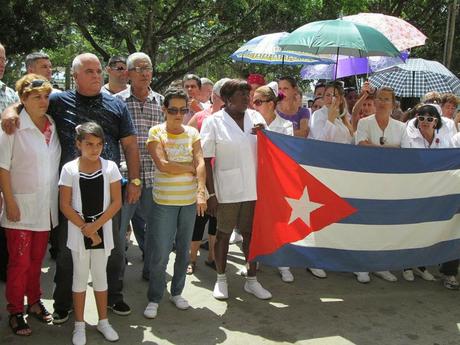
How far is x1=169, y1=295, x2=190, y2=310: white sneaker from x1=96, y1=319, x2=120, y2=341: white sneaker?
0.65 m

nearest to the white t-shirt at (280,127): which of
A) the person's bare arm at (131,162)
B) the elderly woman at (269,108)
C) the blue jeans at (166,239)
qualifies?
the elderly woman at (269,108)

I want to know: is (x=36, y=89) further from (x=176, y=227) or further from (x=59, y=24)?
(x=59, y=24)

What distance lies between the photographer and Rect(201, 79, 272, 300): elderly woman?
4.04 metres

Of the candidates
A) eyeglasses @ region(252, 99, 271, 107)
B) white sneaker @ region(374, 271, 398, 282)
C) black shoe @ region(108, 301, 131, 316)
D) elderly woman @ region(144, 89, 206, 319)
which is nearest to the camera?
elderly woman @ region(144, 89, 206, 319)

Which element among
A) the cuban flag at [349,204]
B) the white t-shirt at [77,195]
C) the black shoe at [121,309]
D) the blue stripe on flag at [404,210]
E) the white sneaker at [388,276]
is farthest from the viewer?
the white sneaker at [388,276]

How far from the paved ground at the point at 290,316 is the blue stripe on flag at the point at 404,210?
75 cm

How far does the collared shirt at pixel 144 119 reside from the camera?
4219 millimetres

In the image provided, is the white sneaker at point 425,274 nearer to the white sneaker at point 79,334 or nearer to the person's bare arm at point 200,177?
the person's bare arm at point 200,177

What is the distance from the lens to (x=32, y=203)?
339cm

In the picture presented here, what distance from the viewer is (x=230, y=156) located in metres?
4.04

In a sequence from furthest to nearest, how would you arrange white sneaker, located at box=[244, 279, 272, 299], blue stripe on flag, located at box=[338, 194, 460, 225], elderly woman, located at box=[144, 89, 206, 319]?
white sneaker, located at box=[244, 279, 272, 299] < blue stripe on flag, located at box=[338, 194, 460, 225] < elderly woman, located at box=[144, 89, 206, 319]

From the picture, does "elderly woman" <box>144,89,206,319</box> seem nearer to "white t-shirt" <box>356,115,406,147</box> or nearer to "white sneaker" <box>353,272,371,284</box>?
"white t-shirt" <box>356,115,406,147</box>

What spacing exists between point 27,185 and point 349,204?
2.55m

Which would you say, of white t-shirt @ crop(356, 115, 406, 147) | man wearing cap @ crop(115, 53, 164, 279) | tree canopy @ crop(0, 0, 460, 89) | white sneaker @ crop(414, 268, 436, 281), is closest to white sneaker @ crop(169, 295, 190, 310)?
man wearing cap @ crop(115, 53, 164, 279)
